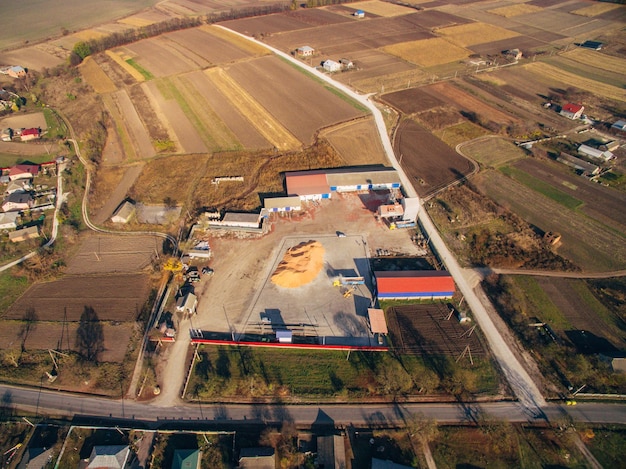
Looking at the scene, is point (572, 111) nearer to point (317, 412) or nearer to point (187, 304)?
point (317, 412)

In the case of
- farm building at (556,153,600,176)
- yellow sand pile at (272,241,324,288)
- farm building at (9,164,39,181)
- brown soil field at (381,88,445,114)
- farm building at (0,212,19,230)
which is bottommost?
yellow sand pile at (272,241,324,288)

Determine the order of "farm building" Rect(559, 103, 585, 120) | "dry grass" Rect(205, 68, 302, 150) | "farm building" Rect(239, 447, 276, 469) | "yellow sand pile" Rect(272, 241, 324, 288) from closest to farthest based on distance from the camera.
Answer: "farm building" Rect(239, 447, 276, 469) < "yellow sand pile" Rect(272, 241, 324, 288) < "dry grass" Rect(205, 68, 302, 150) < "farm building" Rect(559, 103, 585, 120)

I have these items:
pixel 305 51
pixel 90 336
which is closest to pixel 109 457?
pixel 90 336

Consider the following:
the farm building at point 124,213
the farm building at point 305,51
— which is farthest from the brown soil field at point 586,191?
the farm building at point 124,213

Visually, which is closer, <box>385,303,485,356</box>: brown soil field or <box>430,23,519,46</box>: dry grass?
<box>385,303,485,356</box>: brown soil field

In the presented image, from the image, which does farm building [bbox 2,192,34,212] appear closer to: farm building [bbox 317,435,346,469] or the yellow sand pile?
the yellow sand pile

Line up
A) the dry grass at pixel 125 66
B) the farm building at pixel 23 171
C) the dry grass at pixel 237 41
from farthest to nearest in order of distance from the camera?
the dry grass at pixel 237 41 → the dry grass at pixel 125 66 → the farm building at pixel 23 171

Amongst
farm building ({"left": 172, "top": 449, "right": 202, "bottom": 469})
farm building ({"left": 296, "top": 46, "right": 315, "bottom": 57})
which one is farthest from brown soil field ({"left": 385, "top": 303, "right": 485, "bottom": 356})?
farm building ({"left": 296, "top": 46, "right": 315, "bottom": 57})

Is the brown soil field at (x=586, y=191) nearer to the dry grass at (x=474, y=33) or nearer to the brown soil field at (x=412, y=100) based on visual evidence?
the brown soil field at (x=412, y=100)
